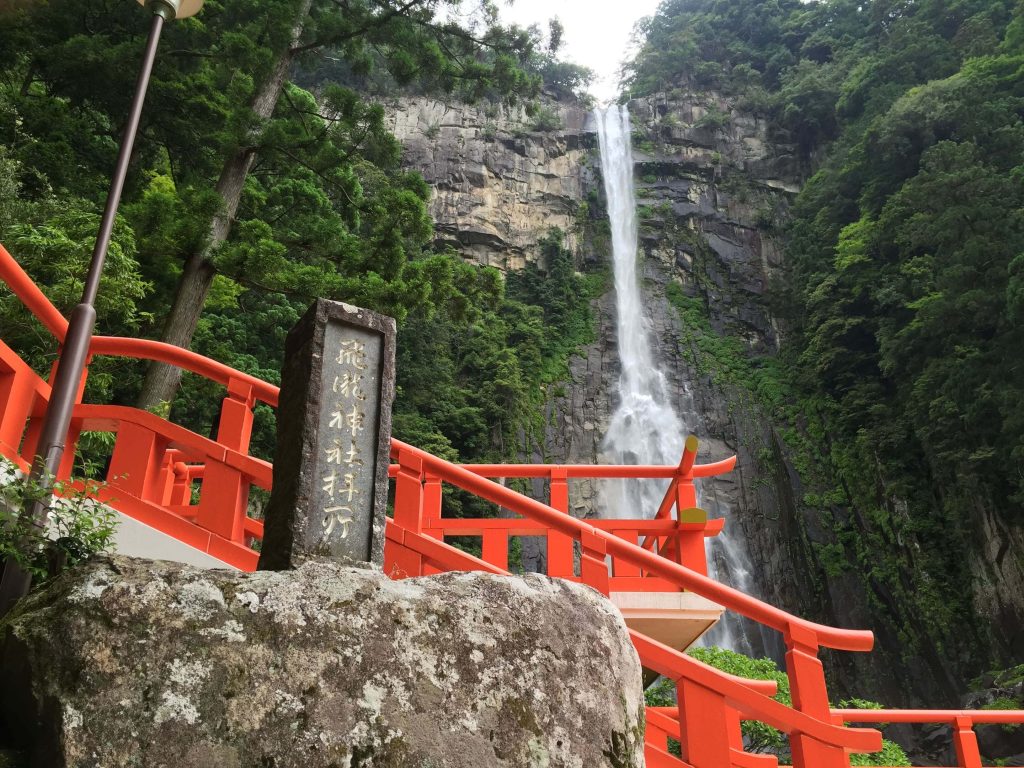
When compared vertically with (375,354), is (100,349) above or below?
above

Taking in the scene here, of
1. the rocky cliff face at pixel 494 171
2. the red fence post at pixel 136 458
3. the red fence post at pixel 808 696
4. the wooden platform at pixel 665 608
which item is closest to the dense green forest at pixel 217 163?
the red fence post at pixel 136 458

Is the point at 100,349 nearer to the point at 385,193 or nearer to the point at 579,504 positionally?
the point at 385,193

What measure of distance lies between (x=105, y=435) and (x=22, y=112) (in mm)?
4373

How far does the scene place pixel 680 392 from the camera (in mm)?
22125

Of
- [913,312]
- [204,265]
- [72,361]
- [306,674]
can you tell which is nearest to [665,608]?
[306,674]

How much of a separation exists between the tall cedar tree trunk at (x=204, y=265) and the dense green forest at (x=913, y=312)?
13.1 meters

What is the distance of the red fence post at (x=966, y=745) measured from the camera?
4465mm

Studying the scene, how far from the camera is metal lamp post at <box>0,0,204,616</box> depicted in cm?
231

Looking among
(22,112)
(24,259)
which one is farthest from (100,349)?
(22,112)

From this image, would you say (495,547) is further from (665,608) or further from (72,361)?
(72,361)

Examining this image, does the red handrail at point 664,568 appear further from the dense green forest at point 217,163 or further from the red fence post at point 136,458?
the dense green forest at point 217,163

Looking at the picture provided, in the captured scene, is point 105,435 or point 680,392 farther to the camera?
point 680,392

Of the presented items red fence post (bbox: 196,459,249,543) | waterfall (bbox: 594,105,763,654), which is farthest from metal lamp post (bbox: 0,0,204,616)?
waterfall (bbox: 594,105,763,654)

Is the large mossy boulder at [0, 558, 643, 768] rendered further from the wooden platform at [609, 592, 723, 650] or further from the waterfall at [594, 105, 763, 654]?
the waterfall at [594, 105, 763, 654]
